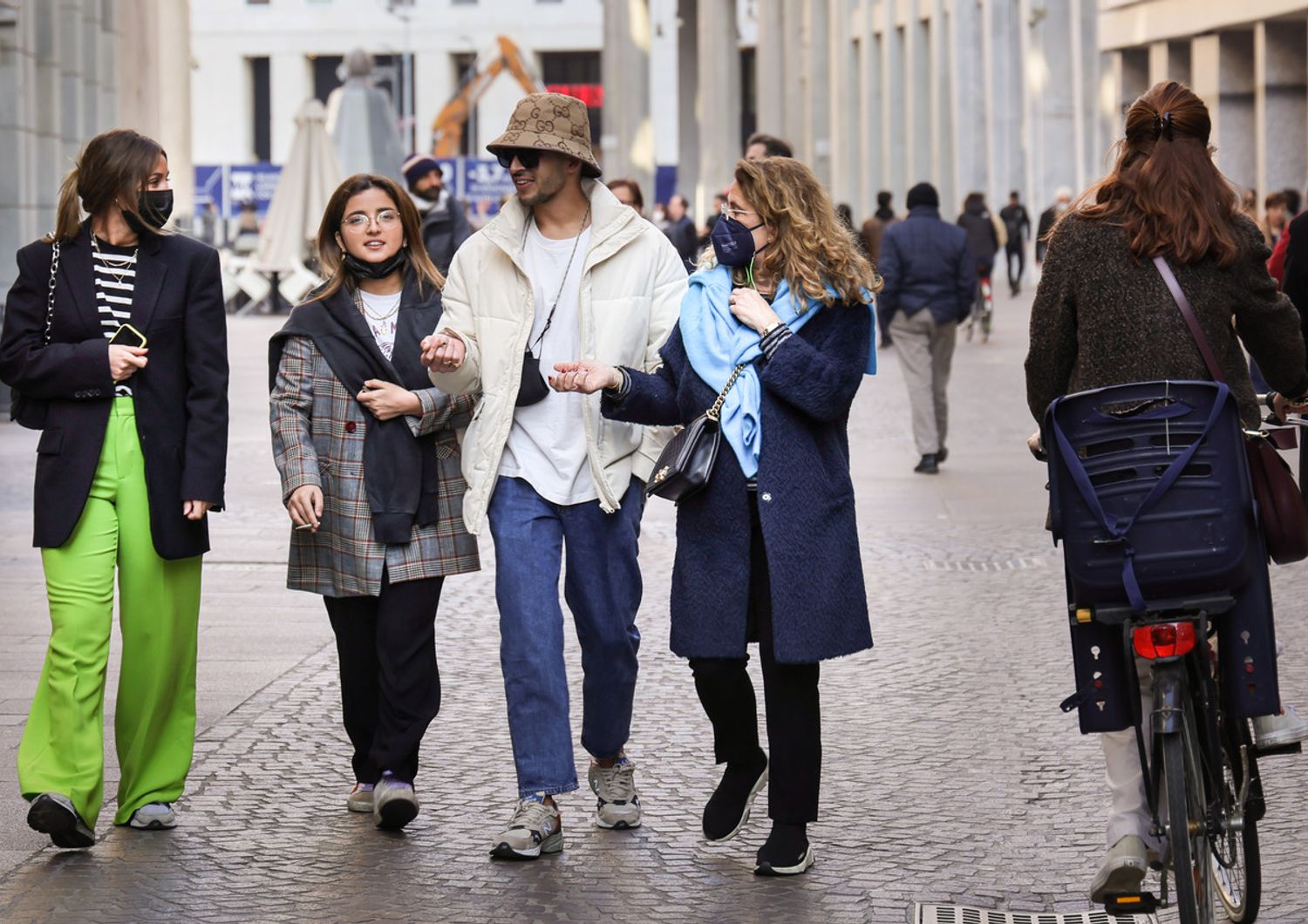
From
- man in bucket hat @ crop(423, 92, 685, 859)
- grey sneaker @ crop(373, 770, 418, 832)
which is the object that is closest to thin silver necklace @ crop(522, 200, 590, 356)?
man in bucket hat @ crop(423, 92, 685, 859)

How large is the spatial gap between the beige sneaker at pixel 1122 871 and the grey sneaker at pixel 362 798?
223 cm

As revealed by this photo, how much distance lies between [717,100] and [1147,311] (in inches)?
2422

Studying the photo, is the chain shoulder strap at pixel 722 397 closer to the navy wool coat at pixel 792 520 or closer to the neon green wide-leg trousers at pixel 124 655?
the navy wool coat at pixel 792 520

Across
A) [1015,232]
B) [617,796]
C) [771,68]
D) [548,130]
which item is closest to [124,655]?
[617,796]

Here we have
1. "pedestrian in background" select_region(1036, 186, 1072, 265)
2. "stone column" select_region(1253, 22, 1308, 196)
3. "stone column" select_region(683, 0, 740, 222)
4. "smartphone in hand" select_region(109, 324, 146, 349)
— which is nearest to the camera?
"smartphone in hand" select_region(109, 324, 146, 349)

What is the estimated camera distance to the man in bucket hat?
20.2 feet

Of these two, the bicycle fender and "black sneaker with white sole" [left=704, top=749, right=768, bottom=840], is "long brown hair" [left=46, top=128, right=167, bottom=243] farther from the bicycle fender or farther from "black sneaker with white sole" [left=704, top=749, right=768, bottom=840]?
the bicycle fender

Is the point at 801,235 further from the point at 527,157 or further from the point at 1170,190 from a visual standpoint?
the point at 1170,190

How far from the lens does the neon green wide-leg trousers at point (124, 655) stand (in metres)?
6.08

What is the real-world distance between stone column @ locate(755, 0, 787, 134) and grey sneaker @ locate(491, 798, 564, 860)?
196 ft

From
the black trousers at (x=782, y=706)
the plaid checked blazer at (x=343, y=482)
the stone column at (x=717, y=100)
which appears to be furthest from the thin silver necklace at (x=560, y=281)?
the stone column at (x=717, y=100)

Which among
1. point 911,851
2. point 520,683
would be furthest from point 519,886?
point 911,851

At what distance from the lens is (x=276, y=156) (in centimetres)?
10081

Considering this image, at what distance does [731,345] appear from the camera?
5.77 m
